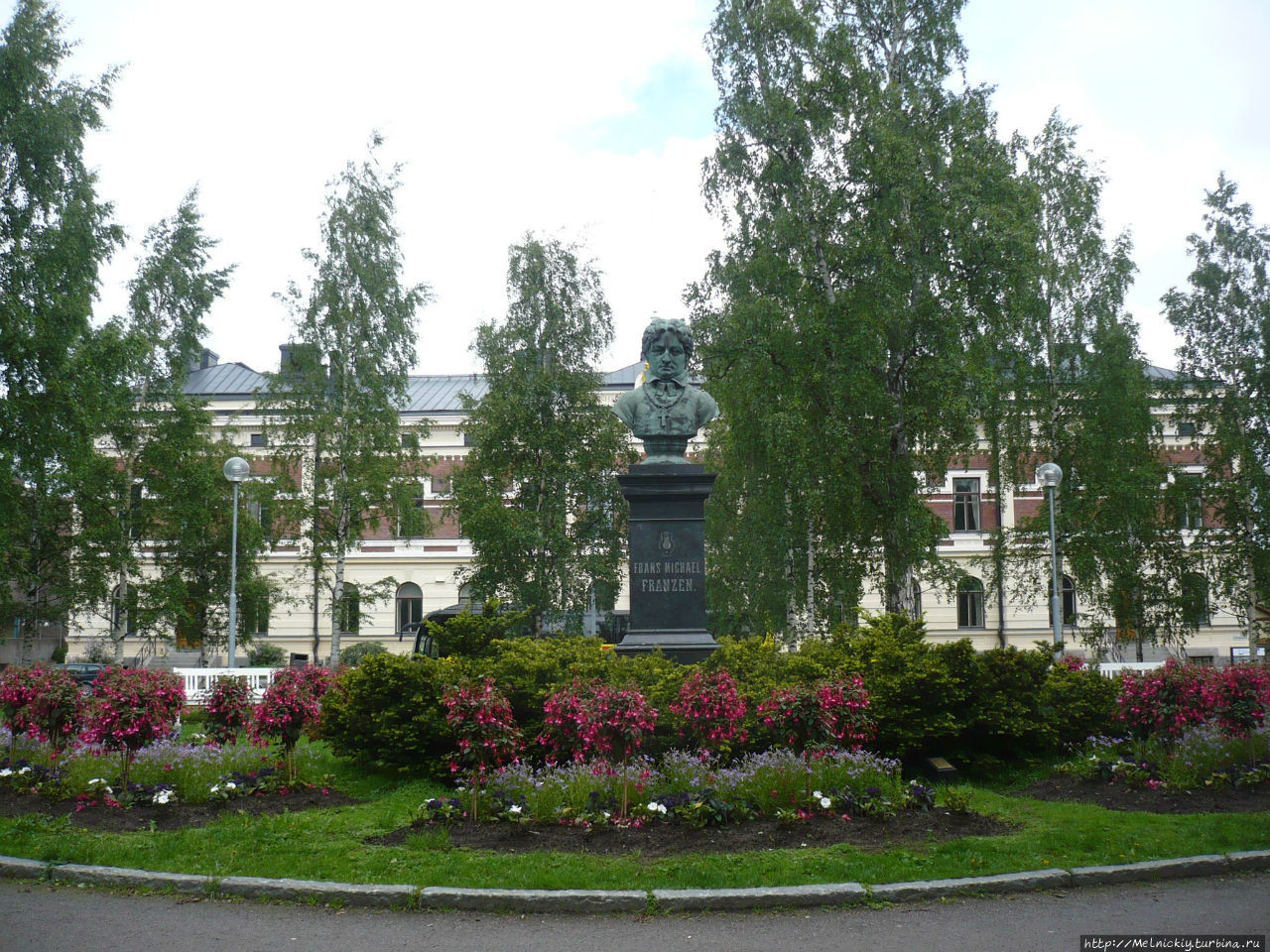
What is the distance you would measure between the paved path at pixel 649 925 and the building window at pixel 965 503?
3677 centimetres

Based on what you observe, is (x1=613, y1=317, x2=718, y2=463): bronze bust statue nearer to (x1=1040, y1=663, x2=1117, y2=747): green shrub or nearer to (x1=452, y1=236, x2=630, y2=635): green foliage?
(x1=1040, y1=663, x2=1117, y2=747): green shrub

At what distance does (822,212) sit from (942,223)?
8.51 feet

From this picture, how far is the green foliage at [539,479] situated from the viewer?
27641mm

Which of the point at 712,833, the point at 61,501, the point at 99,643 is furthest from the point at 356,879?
the point at 99,643

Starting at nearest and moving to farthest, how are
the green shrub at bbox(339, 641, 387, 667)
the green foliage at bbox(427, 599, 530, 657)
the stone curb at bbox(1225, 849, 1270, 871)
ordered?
the stone curb at bbox(1225, 849, 1270, 871) < the green foliage at bbox(427, 599, 530, 657) < the green shrub at bbox(339, 641, 387, 667)

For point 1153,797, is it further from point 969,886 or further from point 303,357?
point 303,357

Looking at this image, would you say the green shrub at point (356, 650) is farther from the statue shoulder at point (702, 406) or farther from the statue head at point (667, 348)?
the statue shoulder at point (702, 406)

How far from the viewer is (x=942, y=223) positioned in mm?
20594

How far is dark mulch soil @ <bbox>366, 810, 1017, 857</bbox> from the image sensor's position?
7527 millimetres

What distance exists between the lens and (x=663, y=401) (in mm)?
14609

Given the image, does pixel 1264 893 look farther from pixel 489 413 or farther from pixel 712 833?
pixel 489 413

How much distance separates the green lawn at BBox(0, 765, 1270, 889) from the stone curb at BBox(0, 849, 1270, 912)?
164 millimetres

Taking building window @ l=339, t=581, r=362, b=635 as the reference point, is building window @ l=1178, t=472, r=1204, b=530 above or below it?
above

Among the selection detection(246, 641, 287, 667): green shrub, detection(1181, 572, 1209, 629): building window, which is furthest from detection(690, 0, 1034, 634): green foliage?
detection(246, 641, 287, 667): green shrub
